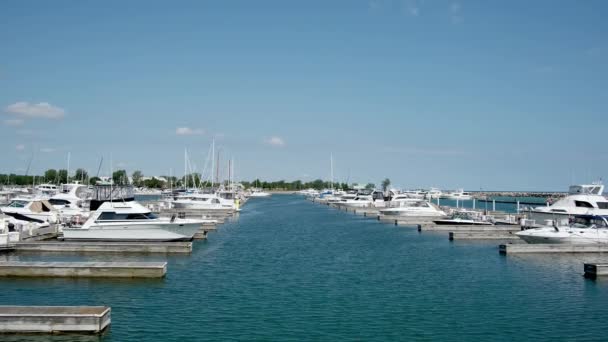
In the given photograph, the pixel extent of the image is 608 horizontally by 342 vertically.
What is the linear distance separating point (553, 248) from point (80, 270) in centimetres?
2923

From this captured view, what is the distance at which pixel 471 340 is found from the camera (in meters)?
18.3

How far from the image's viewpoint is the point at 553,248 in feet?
122

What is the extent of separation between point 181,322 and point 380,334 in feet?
23.1

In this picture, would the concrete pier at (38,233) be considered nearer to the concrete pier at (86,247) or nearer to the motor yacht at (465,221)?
the concrete pier at (86,247)

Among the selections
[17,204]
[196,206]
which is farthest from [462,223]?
[17,204]

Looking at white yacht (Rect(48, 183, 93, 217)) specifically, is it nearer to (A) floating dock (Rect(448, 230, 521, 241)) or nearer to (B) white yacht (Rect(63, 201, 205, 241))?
(B) white yacht (Rect(63, 201, 205, 241))

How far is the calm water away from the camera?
1911cm

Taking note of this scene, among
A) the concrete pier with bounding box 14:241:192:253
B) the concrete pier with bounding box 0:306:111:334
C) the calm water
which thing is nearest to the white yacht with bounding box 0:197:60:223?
the concrete pier with bounding box 14:241:192:253

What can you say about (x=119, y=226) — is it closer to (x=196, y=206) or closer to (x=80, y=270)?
(x=80, y=270)

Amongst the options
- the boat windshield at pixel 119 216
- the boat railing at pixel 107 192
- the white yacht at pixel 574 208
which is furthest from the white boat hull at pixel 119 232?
the white yacht at pixel 574 208

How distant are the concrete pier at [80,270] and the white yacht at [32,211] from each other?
22944mm

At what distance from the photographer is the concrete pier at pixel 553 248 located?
37.0 meters

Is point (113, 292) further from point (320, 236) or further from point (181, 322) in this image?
point (320, 236)

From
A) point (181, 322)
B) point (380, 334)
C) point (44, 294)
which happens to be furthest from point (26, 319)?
point (380, 334)
